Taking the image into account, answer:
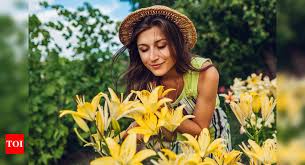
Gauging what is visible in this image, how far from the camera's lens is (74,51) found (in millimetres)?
1443

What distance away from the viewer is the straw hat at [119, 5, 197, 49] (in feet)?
2.70

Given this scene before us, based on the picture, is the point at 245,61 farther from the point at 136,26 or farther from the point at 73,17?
the point at 136,26

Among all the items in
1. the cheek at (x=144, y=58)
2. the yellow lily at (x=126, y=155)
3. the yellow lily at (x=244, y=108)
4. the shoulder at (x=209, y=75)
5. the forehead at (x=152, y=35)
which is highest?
the forehead at (x=152, y=35)

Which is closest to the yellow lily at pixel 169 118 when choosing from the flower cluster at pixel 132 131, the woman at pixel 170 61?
the flower cluster at pixel 132 131

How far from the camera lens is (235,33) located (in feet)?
4.98

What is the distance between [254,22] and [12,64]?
956 mm

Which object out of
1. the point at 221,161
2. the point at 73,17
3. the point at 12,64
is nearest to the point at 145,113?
the point at 221,161

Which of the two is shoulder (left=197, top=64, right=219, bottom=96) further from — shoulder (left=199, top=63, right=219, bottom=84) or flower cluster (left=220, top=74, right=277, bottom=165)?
flower cluster (left=220, top=74, right=277, bottom=165)

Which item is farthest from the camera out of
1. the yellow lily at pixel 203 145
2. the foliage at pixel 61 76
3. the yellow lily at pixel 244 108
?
the foliage at pixel 61 76

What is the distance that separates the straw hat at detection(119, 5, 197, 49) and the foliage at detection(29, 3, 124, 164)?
49cm

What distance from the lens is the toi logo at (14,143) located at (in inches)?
30.3

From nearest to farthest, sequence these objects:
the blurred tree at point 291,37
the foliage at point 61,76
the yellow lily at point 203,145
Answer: the blurred tree at point 291,37, the yellow lily at point 203,145, the foliage at point 61,76

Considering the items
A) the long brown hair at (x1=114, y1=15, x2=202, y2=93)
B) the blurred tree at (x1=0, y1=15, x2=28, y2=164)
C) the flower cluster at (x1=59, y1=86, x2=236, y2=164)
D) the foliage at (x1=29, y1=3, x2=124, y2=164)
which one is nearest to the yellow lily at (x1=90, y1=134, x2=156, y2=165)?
the flower cluster at (x1=59, y1=86, x2=236, y2=164)

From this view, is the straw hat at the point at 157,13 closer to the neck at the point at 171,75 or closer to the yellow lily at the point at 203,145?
the neck at the point at 171,75
